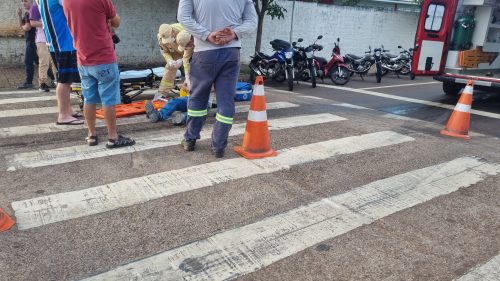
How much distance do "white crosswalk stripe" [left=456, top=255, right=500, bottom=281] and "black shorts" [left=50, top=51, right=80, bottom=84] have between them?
4748 mm

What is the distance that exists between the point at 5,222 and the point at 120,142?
1868 mm

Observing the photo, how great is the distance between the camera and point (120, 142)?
4605 mm

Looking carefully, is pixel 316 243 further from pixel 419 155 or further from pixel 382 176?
pixel 419 155

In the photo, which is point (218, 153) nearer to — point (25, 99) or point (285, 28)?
point (25, 99)

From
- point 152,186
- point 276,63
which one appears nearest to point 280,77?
point 276,63

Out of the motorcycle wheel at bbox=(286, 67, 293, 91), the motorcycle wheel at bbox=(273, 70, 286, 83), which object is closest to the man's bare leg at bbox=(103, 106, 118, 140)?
the motorcycle wheel at bbox=(286, 67, 293, 91)

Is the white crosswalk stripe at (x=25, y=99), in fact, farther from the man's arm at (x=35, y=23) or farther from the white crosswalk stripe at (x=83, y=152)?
the white crosswalk stripe at (x=83, y=152)

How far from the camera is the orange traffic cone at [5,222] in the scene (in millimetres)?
2801

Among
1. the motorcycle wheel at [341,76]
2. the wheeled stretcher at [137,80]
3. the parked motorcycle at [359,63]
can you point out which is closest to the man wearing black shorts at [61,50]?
the wheeled stretcher at [137,80]

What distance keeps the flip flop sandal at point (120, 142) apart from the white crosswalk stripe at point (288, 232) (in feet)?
7.16

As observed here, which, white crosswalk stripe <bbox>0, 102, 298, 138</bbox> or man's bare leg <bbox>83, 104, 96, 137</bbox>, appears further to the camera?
white crosswalk stripe <bbox>0, 102, 298, 138</bbox>

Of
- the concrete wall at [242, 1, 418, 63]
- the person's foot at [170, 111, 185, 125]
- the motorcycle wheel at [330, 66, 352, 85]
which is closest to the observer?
the person's foot at [170, 111, 185, 125]

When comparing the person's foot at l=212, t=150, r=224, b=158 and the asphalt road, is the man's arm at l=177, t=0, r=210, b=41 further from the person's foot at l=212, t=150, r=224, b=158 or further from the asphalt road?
the asphalt road

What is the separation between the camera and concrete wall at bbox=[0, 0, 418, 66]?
11.0 meters
